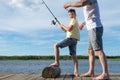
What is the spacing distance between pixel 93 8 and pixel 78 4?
1.29 feet

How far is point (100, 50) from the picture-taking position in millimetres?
7543

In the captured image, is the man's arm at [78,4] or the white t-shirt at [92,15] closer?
the man's arm at [78,4]

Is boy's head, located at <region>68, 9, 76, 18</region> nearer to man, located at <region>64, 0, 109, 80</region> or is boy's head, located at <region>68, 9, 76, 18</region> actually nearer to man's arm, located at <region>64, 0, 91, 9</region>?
man, located at <region>64, 0, 109, 80</region>

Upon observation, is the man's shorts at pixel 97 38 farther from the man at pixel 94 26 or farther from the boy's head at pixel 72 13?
the boy's head at pixel 72 13

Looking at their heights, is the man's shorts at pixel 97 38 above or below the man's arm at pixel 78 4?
below

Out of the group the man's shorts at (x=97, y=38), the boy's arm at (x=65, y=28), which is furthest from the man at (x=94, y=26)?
the boy's arm at (x=65, y=28)

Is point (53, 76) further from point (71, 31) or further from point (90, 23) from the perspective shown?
point (90, 23)

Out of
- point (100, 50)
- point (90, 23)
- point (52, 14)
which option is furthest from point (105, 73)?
point (52, 14)

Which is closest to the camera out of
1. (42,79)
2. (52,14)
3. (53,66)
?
(42,79)

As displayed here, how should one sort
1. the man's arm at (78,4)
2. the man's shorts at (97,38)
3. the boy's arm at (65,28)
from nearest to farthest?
the man's arm at (78,4), the man's shorts at (97,38), the boy's arm at (65,28)

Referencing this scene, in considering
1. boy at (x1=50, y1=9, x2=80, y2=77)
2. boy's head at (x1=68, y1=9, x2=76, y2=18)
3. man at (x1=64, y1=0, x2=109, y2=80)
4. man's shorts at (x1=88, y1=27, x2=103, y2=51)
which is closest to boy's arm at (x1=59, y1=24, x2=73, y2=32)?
boy at (x1=50, y1=9, x2=80, y2=77)

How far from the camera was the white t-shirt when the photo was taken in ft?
25.1

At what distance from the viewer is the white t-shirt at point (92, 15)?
7.64 m

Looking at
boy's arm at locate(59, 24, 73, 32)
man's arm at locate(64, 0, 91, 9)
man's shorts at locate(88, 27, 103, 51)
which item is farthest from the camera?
boy's arm at locate(59, 24, 73, 32)
